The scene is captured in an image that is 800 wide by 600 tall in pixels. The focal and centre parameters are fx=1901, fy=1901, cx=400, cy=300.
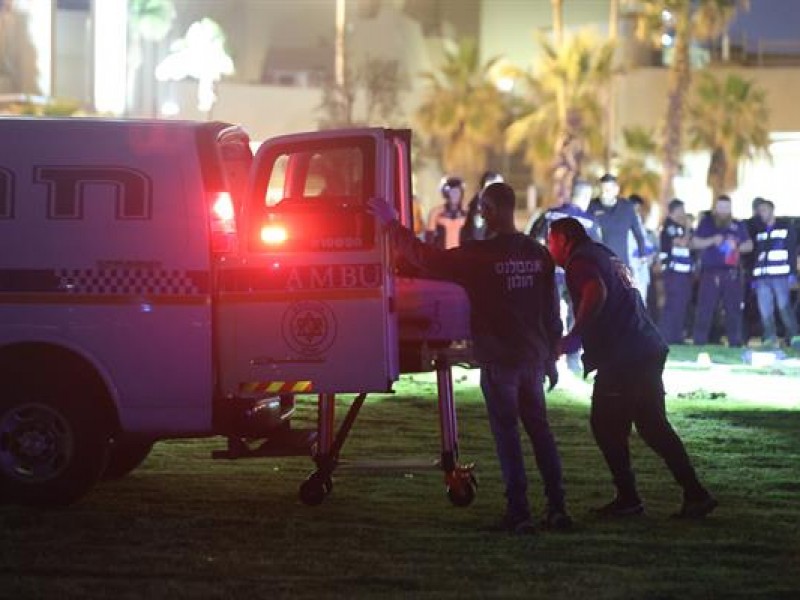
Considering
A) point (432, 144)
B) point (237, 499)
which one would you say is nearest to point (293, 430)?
point (237, 499)

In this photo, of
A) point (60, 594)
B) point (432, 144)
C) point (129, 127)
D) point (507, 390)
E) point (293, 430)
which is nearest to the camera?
point (60, 594)

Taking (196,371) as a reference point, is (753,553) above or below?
below

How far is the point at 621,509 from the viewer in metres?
10.1

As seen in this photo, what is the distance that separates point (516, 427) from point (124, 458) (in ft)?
9.88

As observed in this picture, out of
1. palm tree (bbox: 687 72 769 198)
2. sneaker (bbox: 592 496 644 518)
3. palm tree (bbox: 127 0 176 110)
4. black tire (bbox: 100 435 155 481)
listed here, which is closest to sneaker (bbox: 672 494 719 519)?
sneaker (bbox: 592 496 644 518)

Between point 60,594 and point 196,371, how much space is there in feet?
7.72

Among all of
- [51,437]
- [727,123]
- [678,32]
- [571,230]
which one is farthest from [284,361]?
[727,123]

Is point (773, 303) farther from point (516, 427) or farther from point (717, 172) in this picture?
point (717, 172)

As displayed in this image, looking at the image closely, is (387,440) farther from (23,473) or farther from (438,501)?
(23,473)

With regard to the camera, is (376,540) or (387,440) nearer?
(376,540)

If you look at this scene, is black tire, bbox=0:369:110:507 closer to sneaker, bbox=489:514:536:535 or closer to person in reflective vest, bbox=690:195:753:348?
sneaker, bbox=489:514:536:535

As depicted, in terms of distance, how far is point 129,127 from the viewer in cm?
1020

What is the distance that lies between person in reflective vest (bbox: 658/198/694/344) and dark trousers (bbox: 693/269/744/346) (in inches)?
14.7

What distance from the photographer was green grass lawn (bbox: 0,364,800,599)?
320 inches
